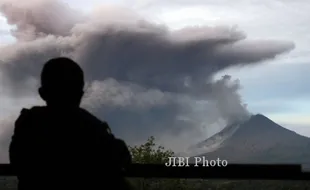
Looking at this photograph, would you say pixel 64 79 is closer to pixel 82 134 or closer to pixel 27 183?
pixel 82 134

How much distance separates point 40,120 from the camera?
4.08 feet

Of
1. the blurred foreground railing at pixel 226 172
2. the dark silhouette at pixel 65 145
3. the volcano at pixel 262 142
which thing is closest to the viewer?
the dark silhouette at pixel 65 145

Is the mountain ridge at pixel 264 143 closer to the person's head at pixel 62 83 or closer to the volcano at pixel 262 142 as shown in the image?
the volcano at pixel 262 142

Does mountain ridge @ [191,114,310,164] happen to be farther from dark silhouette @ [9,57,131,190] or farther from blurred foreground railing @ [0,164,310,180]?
dark silhouette @ [9,57,131,190]

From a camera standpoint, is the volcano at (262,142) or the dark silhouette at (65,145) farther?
the volcano at (262,142)

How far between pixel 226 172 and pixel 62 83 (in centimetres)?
157

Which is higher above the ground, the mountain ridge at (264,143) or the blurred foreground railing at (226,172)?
the mountain ridge at (264,143)

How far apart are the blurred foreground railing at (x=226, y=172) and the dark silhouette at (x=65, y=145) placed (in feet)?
4.47

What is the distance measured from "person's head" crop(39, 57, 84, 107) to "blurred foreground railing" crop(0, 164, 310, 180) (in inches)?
53.9

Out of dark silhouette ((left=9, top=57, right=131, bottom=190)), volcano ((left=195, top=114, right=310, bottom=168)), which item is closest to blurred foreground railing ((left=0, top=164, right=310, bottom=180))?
dark silhouette ((left=9, top=57, right=131, bottom=190))

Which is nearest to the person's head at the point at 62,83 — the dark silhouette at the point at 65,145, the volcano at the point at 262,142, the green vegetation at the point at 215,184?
the dark silhouette at the point at 65,145

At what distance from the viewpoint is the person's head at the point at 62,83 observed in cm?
126

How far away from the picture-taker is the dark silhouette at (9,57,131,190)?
4.02 ft

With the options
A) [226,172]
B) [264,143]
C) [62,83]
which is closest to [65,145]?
[62,83]
